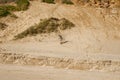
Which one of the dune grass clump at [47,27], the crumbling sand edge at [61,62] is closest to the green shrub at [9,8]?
the dune grass clump at [47,27]

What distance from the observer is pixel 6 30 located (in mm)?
25062

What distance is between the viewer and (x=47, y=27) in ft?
82.2

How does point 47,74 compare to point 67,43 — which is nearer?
point 47,74

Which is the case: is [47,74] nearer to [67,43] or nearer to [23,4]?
Result: [67,43]

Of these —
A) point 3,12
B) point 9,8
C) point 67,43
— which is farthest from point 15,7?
point 67,43

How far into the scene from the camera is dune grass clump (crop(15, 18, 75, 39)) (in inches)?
971

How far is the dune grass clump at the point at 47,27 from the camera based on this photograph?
24.7 metres

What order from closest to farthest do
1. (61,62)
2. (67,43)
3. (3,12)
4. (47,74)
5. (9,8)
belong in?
(47,74) → (61,62) → (67,43) → (3,12) → (9,8)

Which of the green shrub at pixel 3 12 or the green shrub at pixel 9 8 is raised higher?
the green shrub at pixel 9 8

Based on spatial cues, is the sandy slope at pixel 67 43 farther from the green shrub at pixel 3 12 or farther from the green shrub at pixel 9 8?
the green shrub at pixel 9 8

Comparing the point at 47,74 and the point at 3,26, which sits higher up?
the point at 3,26

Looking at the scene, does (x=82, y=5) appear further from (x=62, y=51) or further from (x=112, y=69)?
(x=112, y=69)

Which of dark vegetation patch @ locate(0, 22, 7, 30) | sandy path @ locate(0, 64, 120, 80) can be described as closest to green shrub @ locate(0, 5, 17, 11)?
dark vegetation patch @ locate(0, 22, 7, 30)

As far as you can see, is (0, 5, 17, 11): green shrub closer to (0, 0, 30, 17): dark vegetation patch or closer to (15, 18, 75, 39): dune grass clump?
(0, 0, 30, 17): dark vegetation patch
